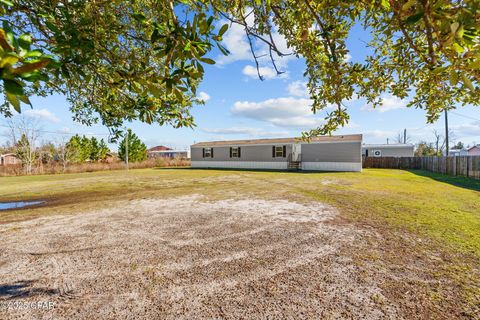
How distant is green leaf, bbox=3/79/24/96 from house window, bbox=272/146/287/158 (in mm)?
22984

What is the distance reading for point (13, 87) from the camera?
0.83m

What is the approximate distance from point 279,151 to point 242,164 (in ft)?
15.3

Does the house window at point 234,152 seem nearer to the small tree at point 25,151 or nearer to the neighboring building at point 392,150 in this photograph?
the neighboring building at point 392,150

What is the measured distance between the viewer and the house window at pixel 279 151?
23.2 m

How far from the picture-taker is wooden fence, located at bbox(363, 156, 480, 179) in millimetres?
14224

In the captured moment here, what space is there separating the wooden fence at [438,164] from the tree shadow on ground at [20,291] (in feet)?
65.4

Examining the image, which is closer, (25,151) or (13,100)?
(13,100)

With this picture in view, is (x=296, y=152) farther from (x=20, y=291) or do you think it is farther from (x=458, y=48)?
(x=458, y=48)

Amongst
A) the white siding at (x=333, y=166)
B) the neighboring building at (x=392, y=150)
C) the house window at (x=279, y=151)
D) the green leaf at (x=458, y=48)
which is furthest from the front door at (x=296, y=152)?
the green leaf at (x=458, y=48)

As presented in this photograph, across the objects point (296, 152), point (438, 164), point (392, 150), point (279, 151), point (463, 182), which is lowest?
point (463, 182)

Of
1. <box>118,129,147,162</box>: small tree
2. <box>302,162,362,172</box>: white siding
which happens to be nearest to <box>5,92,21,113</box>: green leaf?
<box>302,162,362,172</box>: white siding

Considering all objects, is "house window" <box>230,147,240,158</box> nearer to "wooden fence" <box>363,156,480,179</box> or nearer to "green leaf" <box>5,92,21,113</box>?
"wooden fence" <box>363,156,480,179</box>

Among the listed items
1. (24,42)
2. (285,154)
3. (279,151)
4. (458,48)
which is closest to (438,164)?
(285,154)

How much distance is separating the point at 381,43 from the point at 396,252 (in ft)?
11.2
